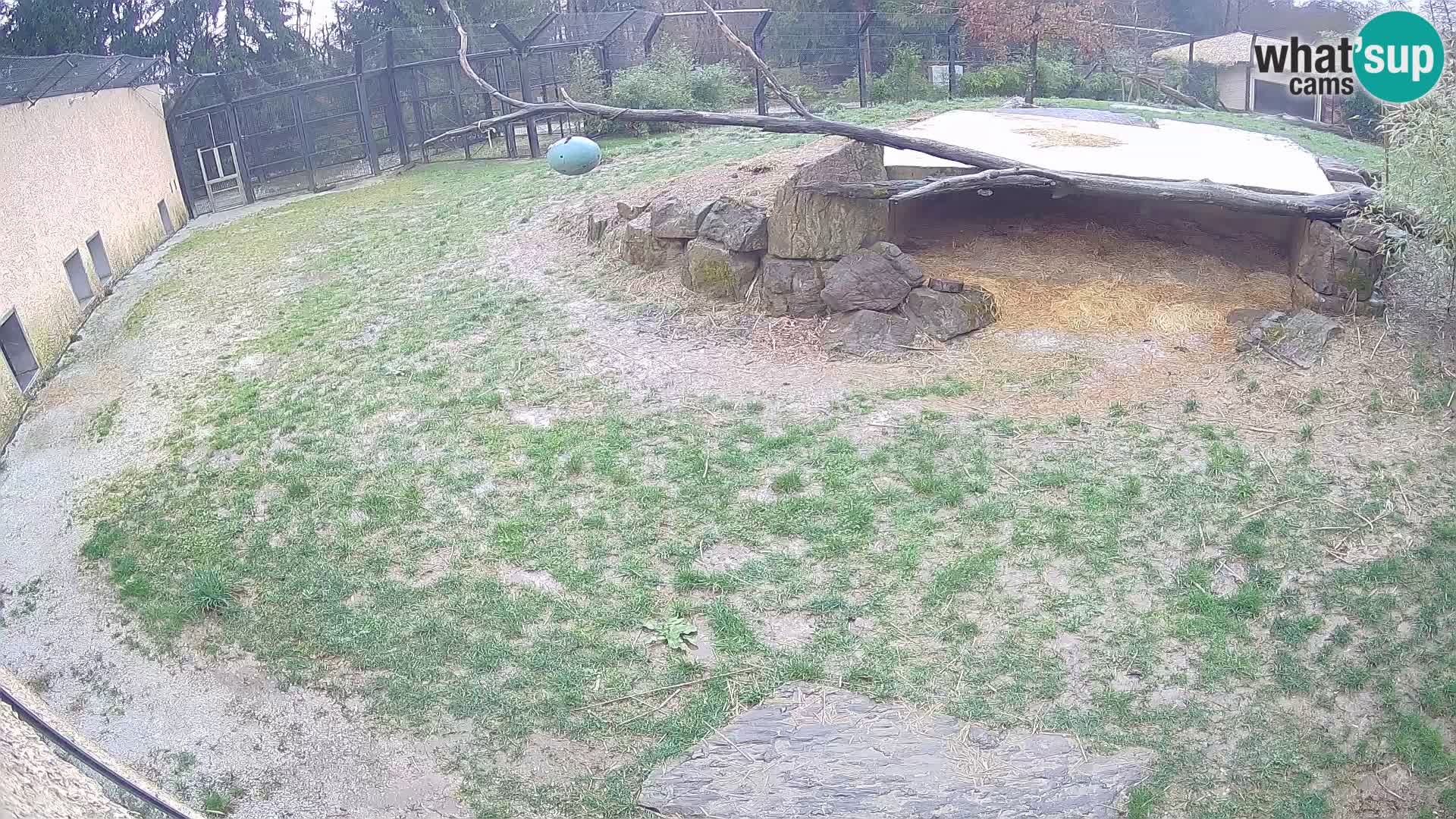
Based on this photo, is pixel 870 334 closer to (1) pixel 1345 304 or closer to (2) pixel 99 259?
(1) pixel 1345 304

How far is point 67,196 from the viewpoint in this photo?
11.6 m

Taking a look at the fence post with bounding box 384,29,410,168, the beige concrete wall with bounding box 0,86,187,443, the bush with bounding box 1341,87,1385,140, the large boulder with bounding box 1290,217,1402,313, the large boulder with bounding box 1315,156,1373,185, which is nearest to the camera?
the large boulder with bounding box 1290,217,1402,313

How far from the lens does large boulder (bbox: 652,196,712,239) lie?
9584mm

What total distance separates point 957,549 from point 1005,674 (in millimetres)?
995

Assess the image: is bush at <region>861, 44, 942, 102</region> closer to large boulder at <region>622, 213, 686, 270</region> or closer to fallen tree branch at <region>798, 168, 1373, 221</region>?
large boulder at <region>622, 213, 686, 270</region>

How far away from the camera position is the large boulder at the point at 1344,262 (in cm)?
749

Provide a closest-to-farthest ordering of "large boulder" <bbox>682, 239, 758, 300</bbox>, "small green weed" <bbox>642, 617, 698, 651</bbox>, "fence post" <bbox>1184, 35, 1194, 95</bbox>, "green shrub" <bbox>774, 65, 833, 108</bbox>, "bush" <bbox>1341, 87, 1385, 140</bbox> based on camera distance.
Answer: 1. "small green weed" <bbox>642, 617, 698, 651</bbox>
2. "large boulder" <bbox>682, 239, 758, 300</bbox>
3. "bush" <bbox>1341, 87, 1385, 140</bbox>
4. "green shrub" <bbox>774, 65, 833, 108</bbox>
5. "fence post" <bbox>1184, 35, 1194, 95</bbox>

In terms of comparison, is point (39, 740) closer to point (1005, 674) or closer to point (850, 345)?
point (1005, 674)

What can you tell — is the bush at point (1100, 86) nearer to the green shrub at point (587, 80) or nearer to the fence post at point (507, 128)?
the green shrub at point (587, 80)

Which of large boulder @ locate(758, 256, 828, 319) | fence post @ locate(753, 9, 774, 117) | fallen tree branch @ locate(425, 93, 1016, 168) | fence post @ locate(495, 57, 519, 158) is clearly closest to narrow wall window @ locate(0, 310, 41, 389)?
fallen tree branch @ locate(425, 93, 1016, 168)

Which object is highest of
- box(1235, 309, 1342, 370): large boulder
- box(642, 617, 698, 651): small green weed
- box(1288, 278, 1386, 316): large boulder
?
box(1288, 278, 1386, 316): large boulder

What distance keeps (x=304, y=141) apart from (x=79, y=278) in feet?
22.0

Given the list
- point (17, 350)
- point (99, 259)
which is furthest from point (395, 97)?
point (17, 350)

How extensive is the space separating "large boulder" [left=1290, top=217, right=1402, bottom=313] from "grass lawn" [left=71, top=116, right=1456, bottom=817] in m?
1.14
